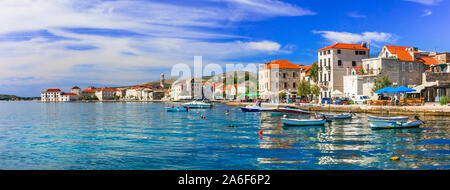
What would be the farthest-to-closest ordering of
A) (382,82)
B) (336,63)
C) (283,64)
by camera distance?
(283,64)
(336,63)
(382,82)

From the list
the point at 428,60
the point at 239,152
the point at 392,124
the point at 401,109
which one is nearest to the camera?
the point at 239,152

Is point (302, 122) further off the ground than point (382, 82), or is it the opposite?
point (382, 82)

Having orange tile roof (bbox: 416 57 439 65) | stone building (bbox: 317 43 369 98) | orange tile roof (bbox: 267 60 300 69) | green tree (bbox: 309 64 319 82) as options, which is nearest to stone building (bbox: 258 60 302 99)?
orange tile roof (bbox: 267 60 300 69)

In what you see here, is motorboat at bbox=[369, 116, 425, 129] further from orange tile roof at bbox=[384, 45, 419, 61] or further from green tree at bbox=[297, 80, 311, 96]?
green tree at bbox=[297, 80, 311, 96]

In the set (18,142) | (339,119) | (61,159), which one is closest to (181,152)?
(61,159)

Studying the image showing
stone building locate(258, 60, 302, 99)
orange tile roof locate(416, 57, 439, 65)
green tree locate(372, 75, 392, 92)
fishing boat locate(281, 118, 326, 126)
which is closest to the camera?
fishing boat locate(281, 118, 326, 126)

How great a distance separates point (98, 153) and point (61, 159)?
1.72 meters

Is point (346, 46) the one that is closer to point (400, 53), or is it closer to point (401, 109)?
point (400, 53)

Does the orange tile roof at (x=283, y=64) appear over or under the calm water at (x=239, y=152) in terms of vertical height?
over

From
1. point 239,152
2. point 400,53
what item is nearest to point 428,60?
point 400,53

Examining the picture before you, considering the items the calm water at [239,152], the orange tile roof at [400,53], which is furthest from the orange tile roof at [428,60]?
the calm water at [239,152]

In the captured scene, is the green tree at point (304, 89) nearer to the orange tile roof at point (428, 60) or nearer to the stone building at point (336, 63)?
the stone building at point (336, 63)

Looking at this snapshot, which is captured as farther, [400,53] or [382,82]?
[400,53]
